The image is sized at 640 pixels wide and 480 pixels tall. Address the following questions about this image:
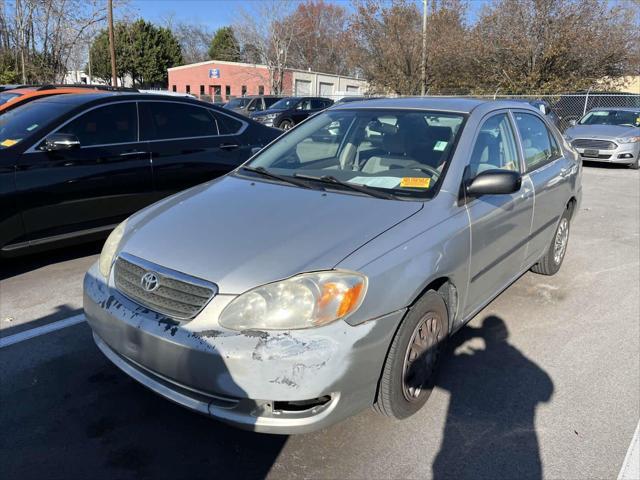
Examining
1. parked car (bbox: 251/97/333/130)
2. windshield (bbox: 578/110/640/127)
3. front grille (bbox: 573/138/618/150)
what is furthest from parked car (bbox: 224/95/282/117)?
front grille (bbox: 573/138/618/150)

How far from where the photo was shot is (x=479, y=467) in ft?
8.04

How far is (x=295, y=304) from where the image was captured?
2240 mm

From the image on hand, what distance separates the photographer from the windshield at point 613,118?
13.7m

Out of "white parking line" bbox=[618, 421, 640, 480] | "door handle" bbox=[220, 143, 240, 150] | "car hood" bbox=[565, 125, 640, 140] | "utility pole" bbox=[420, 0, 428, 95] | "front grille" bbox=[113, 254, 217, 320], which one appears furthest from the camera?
"utility pole" bbox=[420, 0, 428, 95]

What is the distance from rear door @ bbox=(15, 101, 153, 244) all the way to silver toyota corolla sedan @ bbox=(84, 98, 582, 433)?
80.1 inches

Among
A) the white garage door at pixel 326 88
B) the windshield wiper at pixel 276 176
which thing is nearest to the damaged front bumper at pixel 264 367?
the windshield wiper at pixel 276 176

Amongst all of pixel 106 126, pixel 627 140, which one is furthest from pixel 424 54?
pixel 106 126

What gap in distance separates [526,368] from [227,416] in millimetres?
2066

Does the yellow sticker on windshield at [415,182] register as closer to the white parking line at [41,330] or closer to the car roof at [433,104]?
the car roof at [433,104]

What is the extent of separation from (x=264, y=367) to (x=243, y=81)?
5105 centimetres

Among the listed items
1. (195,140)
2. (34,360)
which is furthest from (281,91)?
(34,360)

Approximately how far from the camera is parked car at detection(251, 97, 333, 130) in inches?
786

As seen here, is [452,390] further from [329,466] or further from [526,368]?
[329,466]

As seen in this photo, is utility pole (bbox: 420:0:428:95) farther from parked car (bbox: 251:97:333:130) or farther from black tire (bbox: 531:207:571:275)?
black tire (bbox: 531:207:571:275)
